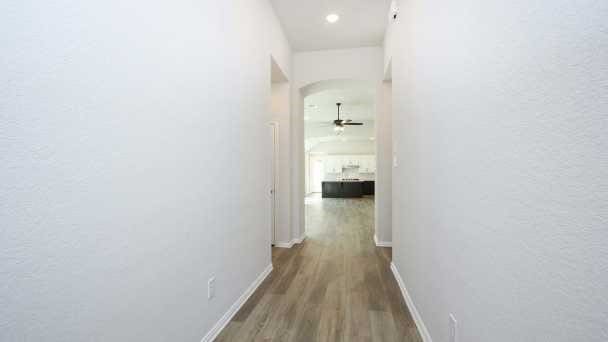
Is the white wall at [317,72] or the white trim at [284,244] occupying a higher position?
the white wall at [317,72]

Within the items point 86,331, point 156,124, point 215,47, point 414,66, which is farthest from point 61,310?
point 414,66

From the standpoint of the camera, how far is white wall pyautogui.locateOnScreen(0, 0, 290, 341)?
2.72ft

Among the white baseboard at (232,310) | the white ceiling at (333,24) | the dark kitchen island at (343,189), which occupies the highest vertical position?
the white ceiling at (333,24)

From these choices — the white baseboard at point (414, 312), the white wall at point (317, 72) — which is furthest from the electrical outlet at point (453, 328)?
the white wall at point (317, 72)

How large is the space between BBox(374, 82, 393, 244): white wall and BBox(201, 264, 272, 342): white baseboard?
7.21 ft

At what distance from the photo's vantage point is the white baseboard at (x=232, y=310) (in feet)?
6.31

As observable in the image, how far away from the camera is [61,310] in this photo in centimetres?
94

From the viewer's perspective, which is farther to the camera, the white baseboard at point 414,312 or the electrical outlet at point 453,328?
the white baseboard at point 414,312

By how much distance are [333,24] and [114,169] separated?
11.8ft

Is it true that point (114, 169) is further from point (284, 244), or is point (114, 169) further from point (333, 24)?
point (333, 24)

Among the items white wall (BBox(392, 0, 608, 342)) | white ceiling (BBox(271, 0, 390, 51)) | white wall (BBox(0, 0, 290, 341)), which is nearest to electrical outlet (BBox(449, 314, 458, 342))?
white wall (BBox(392, 0, 608, 342))

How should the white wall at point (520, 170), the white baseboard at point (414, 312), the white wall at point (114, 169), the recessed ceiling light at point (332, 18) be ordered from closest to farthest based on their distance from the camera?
the white wall at point (520, 170), the white wall at point (114, 169), the white baseboard at point (414, 312), the recessed ceiling light at point (332, 18)

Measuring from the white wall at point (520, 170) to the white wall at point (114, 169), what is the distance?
4.76 feet

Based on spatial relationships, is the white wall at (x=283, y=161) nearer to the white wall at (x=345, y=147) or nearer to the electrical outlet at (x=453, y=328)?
the electrical outlet at (x=453, y=328)
